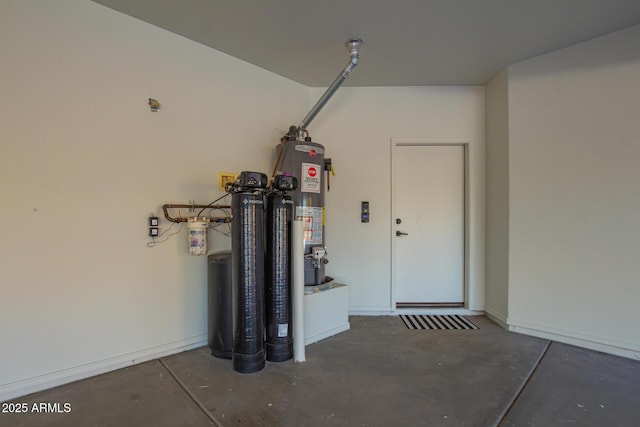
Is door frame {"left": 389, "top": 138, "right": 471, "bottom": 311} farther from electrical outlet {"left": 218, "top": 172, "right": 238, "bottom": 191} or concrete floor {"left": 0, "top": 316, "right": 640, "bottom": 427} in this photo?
electrical outlet {"left": 218, "top": 172, "right": 238, "bottom": 191}

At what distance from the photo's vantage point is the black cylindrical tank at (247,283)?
227 cm

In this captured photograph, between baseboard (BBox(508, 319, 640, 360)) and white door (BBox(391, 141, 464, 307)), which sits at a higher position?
white door (BBox(391, 141, 464, 307))

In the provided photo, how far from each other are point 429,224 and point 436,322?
1.13m

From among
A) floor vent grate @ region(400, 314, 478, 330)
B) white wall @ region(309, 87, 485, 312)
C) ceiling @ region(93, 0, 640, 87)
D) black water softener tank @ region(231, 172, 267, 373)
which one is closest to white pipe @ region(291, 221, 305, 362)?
black water softener tank @ region(231, 172, 267, 373)

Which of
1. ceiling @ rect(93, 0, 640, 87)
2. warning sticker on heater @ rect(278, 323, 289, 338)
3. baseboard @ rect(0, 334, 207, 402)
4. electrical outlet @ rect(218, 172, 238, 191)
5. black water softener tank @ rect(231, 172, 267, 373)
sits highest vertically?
ceiling @ rect(93, 0, 640, 87)

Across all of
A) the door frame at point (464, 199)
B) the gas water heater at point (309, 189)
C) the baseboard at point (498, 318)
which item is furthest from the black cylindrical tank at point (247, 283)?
the baseboard at point (498, 318)

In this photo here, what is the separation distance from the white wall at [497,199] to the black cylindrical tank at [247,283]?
250 centimetres

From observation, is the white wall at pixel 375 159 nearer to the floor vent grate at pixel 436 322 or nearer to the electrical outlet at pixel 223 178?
the floor vent grate at pixel 436 322

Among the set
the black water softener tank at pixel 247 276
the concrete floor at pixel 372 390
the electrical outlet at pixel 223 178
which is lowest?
the concrete floor at pixel 372 390

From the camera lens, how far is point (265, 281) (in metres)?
2.49

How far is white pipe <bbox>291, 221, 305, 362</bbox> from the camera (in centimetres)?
245

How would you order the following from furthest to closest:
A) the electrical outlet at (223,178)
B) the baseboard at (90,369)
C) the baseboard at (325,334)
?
the electrical outlet at (223,178) < the baseboard at (325,334) < the baseboard at (90,369)

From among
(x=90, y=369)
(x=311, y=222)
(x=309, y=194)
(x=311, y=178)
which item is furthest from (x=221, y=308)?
(x=311, y=178)

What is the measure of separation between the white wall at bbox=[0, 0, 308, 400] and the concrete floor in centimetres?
30
